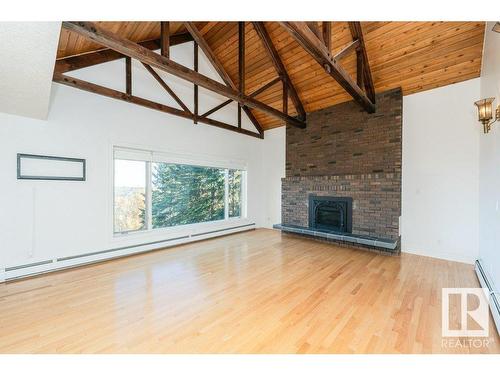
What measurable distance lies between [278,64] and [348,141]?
2.36 m

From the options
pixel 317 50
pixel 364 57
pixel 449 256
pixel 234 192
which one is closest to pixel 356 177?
pixel 449 256

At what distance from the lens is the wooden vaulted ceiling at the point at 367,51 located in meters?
3.41

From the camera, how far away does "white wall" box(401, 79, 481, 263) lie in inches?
148

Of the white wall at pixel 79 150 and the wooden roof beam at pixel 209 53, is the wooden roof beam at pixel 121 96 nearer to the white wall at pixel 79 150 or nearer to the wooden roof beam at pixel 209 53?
the white wall at pixel 79 150

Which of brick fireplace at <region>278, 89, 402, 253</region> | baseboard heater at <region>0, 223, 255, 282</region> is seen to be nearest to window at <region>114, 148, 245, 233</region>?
baseboard heater at <region>0, 223, 255, 282</region>

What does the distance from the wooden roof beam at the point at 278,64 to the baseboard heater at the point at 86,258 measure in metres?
3.99

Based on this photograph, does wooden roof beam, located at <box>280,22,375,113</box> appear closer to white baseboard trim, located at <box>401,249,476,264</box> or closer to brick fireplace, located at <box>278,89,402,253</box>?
brick fireplace, located at <box>278,89,402,253</box>

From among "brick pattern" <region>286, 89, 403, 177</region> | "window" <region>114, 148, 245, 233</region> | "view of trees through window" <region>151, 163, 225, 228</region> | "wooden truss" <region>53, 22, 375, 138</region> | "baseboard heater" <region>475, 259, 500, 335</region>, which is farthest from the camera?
"view of trees through window" <region>151, 163, 225, 228</region>

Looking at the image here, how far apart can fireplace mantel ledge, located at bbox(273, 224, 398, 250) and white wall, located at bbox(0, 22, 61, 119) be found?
199 inches

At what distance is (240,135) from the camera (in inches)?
249

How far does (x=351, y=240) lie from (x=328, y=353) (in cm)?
321

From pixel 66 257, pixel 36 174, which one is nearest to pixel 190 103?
pixel 36 174

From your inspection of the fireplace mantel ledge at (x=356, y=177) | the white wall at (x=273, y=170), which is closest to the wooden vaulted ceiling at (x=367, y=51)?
the white wall at (x=273, y=170)
